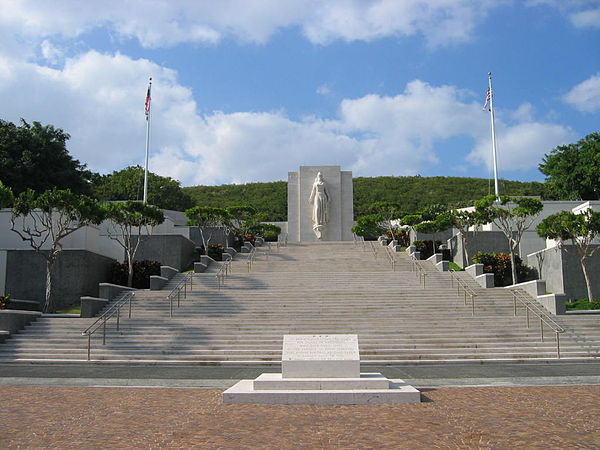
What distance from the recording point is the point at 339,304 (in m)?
21.0

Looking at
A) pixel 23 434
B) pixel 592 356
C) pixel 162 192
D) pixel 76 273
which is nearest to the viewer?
pixel 23 434

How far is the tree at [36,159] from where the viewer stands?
37.4 meters

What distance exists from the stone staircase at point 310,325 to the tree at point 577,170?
68.7 ft

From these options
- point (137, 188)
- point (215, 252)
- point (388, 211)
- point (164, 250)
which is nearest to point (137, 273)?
point (164, 250)

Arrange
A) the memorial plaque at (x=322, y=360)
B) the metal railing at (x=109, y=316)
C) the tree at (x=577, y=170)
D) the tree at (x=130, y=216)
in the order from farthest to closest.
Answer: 1. the tree at (x=577, y=170)
2. the tree at (x=130, y=216)
3. the metal railing at (x=109, y=316)
4. the memorial plaque at (x=322, y=360)

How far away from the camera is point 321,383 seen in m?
9.89

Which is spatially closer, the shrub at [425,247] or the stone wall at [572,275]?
the stone wall at [572,275]

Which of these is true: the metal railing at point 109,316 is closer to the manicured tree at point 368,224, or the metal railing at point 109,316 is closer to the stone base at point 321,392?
the stone base at point 321,392

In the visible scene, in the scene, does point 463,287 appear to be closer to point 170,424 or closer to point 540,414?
point 540,414

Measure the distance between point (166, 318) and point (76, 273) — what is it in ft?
18.1

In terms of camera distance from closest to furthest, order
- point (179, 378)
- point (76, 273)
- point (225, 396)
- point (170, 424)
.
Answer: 1. point (170, 424)
2. point (225, 396)
3. point (179, 378)
4. point (76, 273)

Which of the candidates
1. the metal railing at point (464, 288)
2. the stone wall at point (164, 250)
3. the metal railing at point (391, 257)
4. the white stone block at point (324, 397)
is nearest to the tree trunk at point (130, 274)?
the stone wall at point (164, 250)

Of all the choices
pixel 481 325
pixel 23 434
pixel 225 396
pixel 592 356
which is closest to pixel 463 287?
pixel 481 325

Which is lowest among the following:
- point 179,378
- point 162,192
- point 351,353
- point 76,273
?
point 179,378
